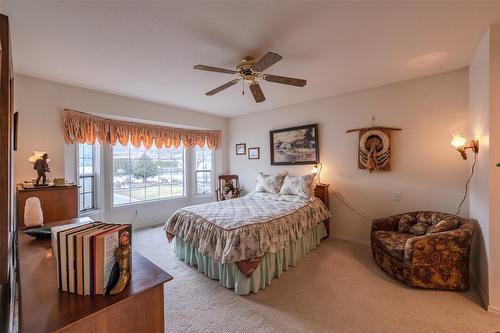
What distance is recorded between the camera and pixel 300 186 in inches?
145

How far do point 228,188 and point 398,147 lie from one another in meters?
3.28

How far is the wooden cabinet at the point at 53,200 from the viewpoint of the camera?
2.41 metres

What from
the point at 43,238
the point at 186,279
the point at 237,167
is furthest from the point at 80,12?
the point at 237,167

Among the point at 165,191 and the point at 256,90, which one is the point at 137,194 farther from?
the point at 256,90

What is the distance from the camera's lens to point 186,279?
2.57 m

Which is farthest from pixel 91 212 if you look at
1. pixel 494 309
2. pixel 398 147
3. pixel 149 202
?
pixel 494 309

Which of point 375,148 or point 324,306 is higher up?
point 375,148

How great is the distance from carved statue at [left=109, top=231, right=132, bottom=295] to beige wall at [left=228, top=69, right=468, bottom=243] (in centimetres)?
314

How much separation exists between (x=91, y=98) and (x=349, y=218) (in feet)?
14.9

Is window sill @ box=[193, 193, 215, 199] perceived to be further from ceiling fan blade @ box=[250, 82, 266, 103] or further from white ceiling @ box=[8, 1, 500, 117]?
ceiling fan blade @ box=[250, 82, 266, 103]

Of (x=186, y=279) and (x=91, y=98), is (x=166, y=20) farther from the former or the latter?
(x=186, y=279)

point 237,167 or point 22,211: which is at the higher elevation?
point 237,167

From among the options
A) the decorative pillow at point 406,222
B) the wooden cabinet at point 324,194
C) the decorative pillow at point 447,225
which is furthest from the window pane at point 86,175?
the decorative pillow at point 447,225

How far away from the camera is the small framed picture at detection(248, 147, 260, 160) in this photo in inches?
195
